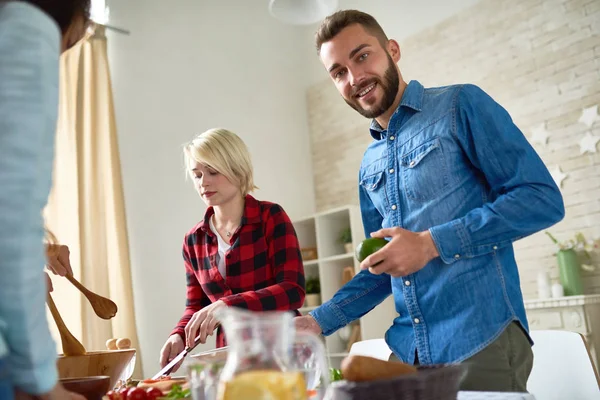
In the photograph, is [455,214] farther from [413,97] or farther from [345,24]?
[345,24]

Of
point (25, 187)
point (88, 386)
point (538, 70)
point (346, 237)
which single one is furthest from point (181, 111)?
point (25, 187)

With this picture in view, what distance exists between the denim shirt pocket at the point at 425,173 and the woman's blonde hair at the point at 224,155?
0.79m

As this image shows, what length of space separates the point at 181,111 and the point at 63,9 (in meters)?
4.48

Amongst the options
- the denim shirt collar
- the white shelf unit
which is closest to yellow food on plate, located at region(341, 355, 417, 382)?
the denim shirt collar

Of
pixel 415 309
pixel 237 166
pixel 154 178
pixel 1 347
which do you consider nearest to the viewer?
pixel 1 347

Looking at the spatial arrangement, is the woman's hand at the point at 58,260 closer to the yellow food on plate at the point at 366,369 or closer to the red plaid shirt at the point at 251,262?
the red plaid shirt at the point at 251,262

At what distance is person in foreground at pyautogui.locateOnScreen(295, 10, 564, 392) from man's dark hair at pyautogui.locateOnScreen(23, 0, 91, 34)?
2.19 feet

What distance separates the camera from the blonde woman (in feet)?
6.66

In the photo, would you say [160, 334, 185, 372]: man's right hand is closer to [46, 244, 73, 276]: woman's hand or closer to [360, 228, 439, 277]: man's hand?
[46, 244, 73, 276]: woman's hand

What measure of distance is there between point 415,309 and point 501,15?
3.65 meters

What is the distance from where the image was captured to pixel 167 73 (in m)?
5.13

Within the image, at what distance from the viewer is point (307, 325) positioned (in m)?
1.39

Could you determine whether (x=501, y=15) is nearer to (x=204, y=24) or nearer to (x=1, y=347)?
(x=204, y=24)

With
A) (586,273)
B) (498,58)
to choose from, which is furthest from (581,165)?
(498,58)
